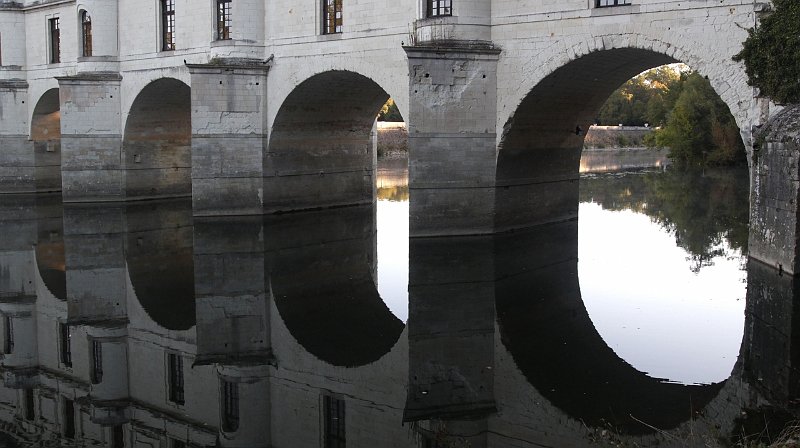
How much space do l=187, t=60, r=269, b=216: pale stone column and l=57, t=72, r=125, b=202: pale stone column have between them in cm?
581

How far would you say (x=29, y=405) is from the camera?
356 inches

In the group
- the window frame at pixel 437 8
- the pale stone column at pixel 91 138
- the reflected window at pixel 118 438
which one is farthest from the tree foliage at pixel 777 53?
the pale stone column at pixel 91 138

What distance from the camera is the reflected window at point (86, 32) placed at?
26739mm

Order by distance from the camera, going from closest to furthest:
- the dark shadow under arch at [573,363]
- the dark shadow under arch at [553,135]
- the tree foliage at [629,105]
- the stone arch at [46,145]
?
the dark shadow under arch at [573,363] < the dark shadow under arch at [553,135] < the stone arch at [46,145] < the tree foliage at [629,105]

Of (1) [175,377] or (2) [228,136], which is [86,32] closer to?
(2) [228,136]

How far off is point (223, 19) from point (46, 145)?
11.1 metres

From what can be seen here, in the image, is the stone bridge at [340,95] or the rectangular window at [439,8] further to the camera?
the rectangular window at [439,8]

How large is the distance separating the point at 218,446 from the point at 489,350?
3494 millimetres

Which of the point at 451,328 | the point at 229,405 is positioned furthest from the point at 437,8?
the point at 229,405

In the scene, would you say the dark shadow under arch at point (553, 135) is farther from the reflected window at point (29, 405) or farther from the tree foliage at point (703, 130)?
the tree foliage at point (703, 130)

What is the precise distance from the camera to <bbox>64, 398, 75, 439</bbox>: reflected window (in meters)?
8.20

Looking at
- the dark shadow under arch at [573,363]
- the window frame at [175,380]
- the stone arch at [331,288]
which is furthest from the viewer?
the stone arch at [331,288]

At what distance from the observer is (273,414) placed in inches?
333

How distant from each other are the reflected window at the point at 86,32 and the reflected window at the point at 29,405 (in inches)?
762
